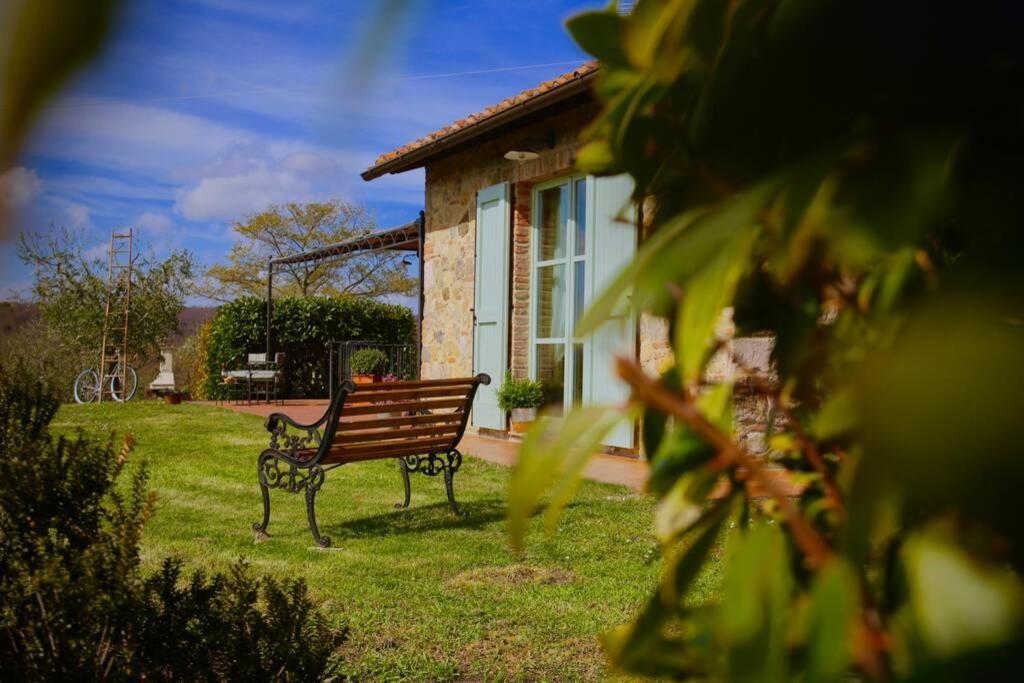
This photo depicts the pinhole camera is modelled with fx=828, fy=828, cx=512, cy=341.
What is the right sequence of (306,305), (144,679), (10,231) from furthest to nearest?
(306,305) → (144,679) → (10,231)

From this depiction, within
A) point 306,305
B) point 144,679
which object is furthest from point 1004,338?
point 306,305

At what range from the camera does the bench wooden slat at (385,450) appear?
432 cm

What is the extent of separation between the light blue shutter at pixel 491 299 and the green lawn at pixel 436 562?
5.44 feet

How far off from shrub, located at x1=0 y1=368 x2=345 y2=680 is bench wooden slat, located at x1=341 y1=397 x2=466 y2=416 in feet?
7.46

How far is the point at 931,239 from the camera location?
414 millimetres

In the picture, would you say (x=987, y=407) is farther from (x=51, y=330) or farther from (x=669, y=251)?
(x=51, y=330)

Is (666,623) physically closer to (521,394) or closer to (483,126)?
(521,394)

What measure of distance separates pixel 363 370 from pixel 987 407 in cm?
1246

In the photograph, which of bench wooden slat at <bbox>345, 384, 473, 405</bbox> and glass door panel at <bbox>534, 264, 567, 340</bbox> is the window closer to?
glass door panel at <bbox>534, 264, 567, 340</bbox>

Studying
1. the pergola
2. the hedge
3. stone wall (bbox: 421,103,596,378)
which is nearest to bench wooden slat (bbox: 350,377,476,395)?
stone wall (bbox: 421,103,596,378)

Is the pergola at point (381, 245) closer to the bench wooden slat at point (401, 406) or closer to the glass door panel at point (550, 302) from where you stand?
the glass door panel at point (550, 302)

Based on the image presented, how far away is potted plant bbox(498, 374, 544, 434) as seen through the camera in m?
7.83

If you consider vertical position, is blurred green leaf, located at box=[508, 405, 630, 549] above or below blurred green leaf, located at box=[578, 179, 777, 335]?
below

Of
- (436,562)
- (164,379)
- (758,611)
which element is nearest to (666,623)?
(758,611)
